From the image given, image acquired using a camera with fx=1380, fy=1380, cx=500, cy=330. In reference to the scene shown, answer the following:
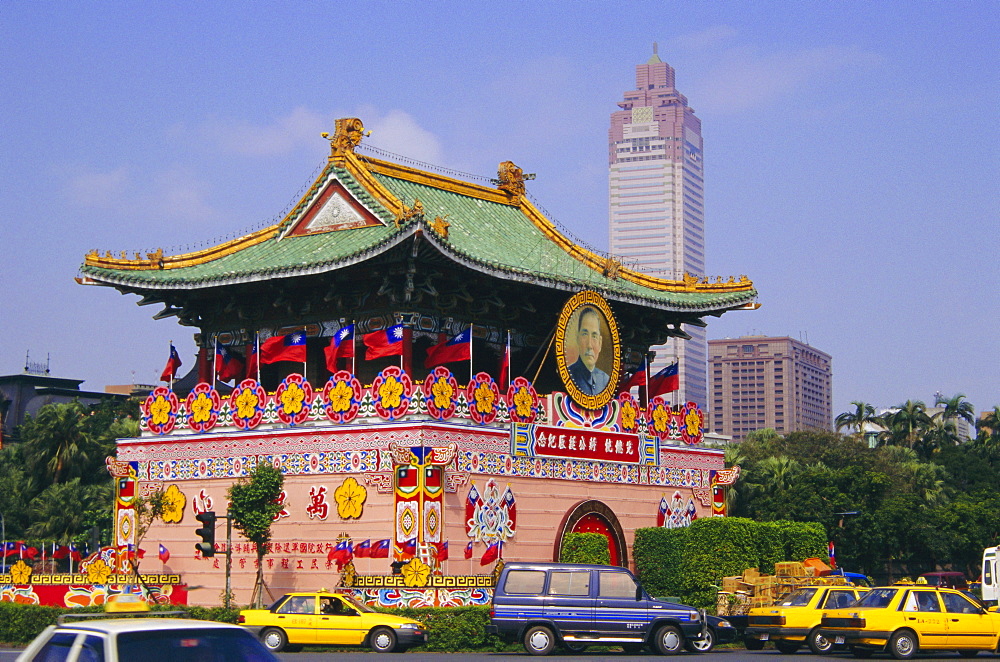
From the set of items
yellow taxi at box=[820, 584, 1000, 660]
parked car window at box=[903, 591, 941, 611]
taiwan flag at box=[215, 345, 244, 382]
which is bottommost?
yellow taxi at box=[820, 584, 1000, 660]

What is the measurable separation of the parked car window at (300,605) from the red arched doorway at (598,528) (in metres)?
10.1

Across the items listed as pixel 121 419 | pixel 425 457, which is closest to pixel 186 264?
pixel 425 457

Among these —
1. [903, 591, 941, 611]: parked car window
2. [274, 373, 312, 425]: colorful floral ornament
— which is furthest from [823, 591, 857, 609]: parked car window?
[274, 373, 312, 425]: colorful floral ornament

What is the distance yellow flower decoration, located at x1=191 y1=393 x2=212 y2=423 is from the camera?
3516 cm

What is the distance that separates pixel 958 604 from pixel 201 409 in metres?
18.9

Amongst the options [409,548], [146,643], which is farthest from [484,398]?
[146,643]

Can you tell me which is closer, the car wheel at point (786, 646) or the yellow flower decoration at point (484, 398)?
the car wheel at point (786, 646)

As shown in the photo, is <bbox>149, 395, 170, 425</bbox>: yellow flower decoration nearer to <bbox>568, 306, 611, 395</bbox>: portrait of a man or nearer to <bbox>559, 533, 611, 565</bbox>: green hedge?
<bbox>568, 306, 611, 395</bbox>: portrait of a man

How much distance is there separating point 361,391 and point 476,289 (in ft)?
14.8

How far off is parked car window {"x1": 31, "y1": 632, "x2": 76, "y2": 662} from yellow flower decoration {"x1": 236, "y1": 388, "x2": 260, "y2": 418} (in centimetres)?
2189

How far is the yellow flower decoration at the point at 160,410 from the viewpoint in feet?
118

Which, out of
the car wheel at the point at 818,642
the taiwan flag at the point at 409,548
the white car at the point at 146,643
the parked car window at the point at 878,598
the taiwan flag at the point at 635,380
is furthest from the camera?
the taiwan flag at the point at 635,380

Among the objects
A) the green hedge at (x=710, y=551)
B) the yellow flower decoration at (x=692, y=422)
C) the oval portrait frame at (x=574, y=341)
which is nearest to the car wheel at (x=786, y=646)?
the green hedge at (x=710, y=551)

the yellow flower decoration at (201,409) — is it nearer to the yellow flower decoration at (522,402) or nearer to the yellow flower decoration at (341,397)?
the yellow flower decoration at (341,397)
